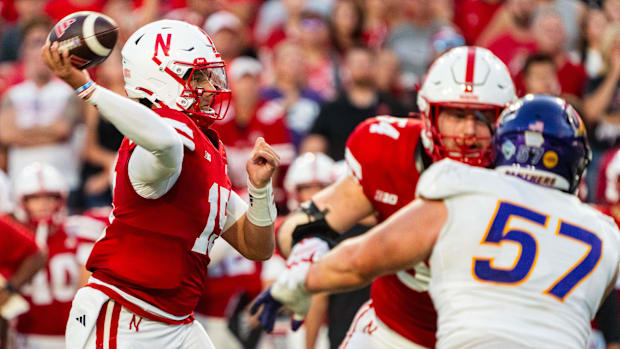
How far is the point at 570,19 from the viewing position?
9.65 m

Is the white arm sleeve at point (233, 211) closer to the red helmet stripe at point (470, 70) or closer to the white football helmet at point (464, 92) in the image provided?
the white football helmet at point (464, 92)

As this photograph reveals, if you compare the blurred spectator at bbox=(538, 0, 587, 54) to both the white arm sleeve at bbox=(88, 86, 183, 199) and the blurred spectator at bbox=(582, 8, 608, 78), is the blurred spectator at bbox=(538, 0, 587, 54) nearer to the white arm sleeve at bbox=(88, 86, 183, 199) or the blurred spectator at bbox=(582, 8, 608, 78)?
the blurred spectator at bbox=(582, 8, 608, 78)

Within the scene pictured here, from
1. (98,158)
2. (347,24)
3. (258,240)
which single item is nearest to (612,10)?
(347,24)

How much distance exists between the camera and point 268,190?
4.07 meters

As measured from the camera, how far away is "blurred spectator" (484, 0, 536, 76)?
914cm

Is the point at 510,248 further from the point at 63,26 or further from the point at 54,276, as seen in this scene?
the point at 54,276

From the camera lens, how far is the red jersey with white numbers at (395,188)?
4.42 m

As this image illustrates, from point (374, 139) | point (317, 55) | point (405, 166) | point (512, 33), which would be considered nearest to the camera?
point (405, 166)

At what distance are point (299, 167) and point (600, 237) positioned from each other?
435cm

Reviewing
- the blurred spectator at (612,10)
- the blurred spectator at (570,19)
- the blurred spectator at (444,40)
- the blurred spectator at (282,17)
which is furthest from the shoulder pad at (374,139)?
the blurred spectator at (570,19)

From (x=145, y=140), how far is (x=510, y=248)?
1.24 meters

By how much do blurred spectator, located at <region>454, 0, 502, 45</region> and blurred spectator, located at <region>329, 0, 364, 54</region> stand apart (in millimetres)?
1051

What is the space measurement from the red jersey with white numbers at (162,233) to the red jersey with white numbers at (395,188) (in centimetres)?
92

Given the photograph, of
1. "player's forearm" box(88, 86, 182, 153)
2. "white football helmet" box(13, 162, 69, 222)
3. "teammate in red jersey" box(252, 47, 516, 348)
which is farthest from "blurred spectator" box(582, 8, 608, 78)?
"player's forearm" box(88, 86, 182, 153)
